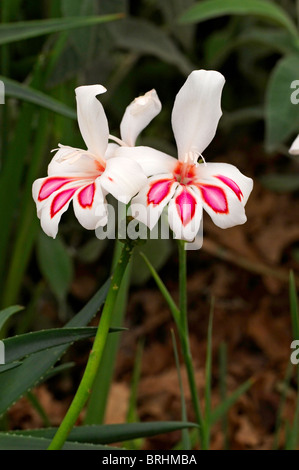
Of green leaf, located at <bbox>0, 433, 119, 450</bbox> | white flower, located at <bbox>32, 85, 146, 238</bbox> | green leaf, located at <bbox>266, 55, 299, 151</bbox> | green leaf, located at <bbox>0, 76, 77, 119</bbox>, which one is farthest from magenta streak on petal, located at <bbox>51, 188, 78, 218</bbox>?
green leaf, located at <bbox>266, 55, 299, 151</bbox>

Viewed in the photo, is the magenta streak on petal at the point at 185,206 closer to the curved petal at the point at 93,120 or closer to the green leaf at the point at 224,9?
the curved petal at the point at 93,120

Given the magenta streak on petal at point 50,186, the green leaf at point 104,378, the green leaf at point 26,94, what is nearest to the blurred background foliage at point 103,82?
the green leaf at point 26,94

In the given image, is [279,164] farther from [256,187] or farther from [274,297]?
[274,297]

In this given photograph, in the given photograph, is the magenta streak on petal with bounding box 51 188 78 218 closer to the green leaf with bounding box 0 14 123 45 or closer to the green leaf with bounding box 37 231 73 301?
the green leaf with bounding box 0 14 123 45

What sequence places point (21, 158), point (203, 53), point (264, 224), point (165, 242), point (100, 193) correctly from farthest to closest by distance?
point (264, 224)
point (203, 53)
point (165, 242)
point (21, 158)
point (100, 193)

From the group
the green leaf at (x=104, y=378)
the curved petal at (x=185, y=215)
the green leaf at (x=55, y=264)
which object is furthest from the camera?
the green leaf at (x=55, y=264)

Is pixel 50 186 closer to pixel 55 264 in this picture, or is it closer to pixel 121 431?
pixel 121 431

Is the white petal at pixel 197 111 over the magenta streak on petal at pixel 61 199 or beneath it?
over
